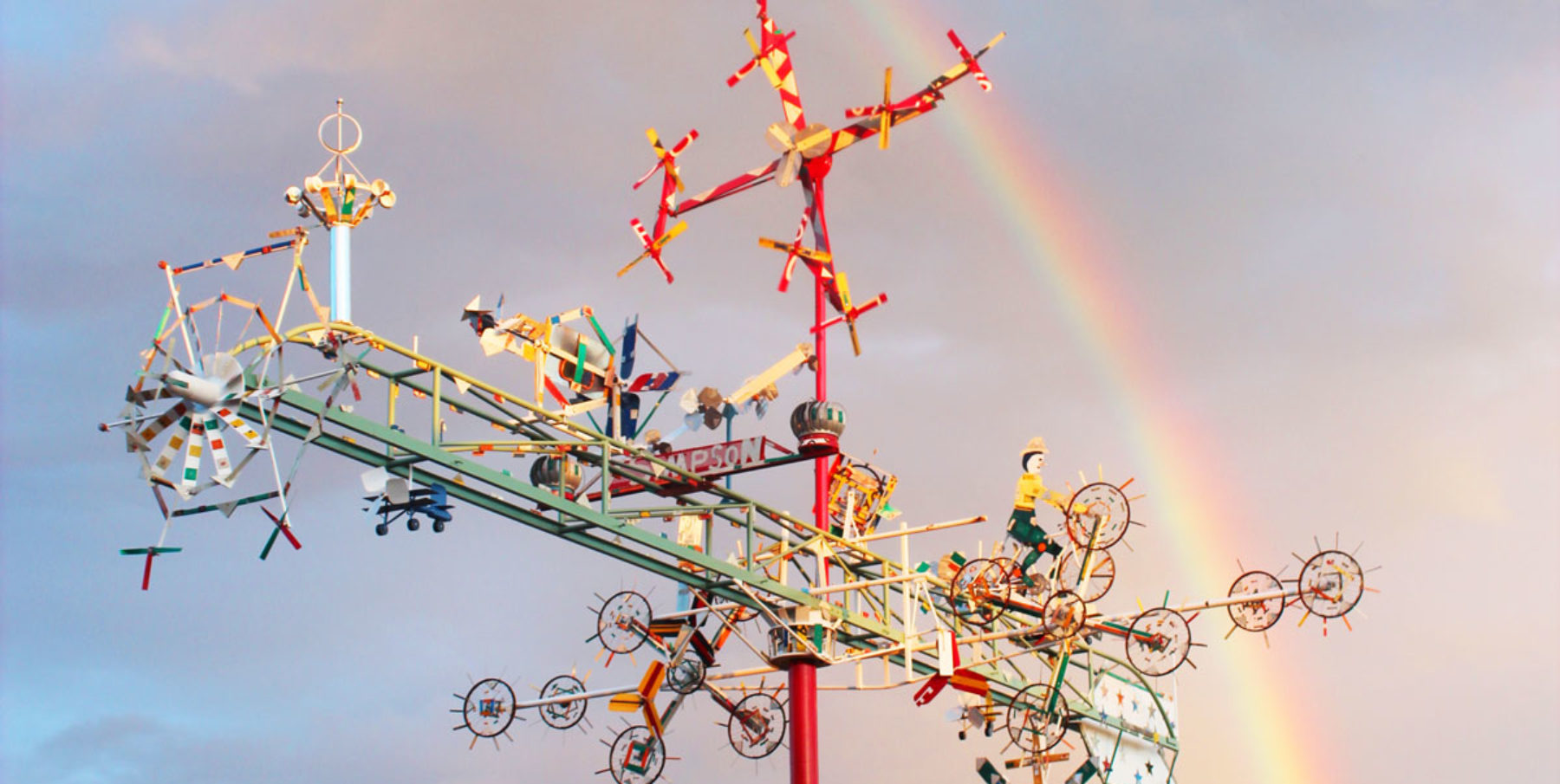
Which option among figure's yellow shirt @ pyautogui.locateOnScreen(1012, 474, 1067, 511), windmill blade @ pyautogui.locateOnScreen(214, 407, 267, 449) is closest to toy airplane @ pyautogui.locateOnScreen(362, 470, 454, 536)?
windmill blade @ pyautogui.locateOnScreen(214, 407, 267, 449)

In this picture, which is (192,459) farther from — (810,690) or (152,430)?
(810,690)

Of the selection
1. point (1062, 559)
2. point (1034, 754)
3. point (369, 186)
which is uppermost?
point (369, 186)

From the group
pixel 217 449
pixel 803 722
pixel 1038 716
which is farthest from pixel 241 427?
pixel 1038 716

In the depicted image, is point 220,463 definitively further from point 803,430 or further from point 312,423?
point 803,430

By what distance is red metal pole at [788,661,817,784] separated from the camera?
3225 centimetres

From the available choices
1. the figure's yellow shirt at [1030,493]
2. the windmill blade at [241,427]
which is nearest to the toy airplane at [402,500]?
the windmill blade at [241,427]

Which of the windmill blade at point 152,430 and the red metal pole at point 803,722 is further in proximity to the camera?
the red metal pole at point 803,722

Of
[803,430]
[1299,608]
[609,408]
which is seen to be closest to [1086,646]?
[1299,608]

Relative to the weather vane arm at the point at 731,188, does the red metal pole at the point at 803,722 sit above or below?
below

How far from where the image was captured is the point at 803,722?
32.5m

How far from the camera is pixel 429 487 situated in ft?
86.9

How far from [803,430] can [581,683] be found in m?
5.91

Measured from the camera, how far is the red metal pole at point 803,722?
32.2 m

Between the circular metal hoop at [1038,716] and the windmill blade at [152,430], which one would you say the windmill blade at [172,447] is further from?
the circular metal hoop at [1038,716]
